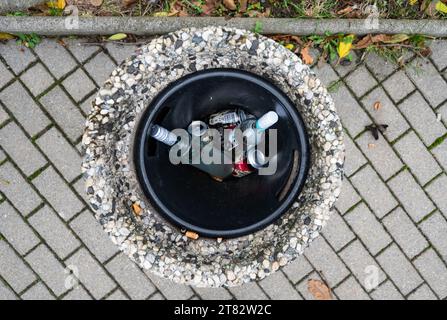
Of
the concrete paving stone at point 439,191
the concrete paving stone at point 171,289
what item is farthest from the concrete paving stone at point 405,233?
the concrete paving stone at point 171,289

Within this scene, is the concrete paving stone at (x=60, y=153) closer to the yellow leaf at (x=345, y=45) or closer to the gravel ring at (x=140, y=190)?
the gravel ring at (x=140, y=190)

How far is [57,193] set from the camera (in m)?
3.35

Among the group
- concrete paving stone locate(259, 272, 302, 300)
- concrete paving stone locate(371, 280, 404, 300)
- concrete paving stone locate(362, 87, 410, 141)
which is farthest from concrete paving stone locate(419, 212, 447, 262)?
concrete paving stone locate(259, 272, 302, 300)

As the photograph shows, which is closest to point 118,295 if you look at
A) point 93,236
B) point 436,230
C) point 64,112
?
point 93,236

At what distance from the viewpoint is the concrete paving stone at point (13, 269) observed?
3.40m

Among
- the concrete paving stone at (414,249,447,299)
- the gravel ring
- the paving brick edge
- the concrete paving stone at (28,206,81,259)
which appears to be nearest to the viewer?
the gravel ring

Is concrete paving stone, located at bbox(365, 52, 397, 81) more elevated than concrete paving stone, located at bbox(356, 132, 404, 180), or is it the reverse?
concrete paving stone, located at bbox(365, 52, 397, 81)

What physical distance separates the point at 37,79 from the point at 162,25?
85cm

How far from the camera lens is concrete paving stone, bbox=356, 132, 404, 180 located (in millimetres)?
3373

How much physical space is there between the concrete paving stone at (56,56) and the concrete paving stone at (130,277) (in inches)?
48.1

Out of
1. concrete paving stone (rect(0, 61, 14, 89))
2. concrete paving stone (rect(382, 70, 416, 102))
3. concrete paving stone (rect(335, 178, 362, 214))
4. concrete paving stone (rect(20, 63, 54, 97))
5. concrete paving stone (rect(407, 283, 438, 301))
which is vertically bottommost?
concrete paving stone (rect(407, 283, 438, 301))

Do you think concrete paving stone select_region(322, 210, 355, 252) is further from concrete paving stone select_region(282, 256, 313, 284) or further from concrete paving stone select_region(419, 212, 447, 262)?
concrete paving stone select_region(419, 212, 447, 262)

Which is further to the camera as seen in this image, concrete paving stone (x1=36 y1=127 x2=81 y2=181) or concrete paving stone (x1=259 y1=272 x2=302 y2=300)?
concrete paving stone (x1=259 y1=272 x2=302 y2=300)

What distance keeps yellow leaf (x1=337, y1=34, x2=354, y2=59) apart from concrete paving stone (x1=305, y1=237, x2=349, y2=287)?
1.17 metres
